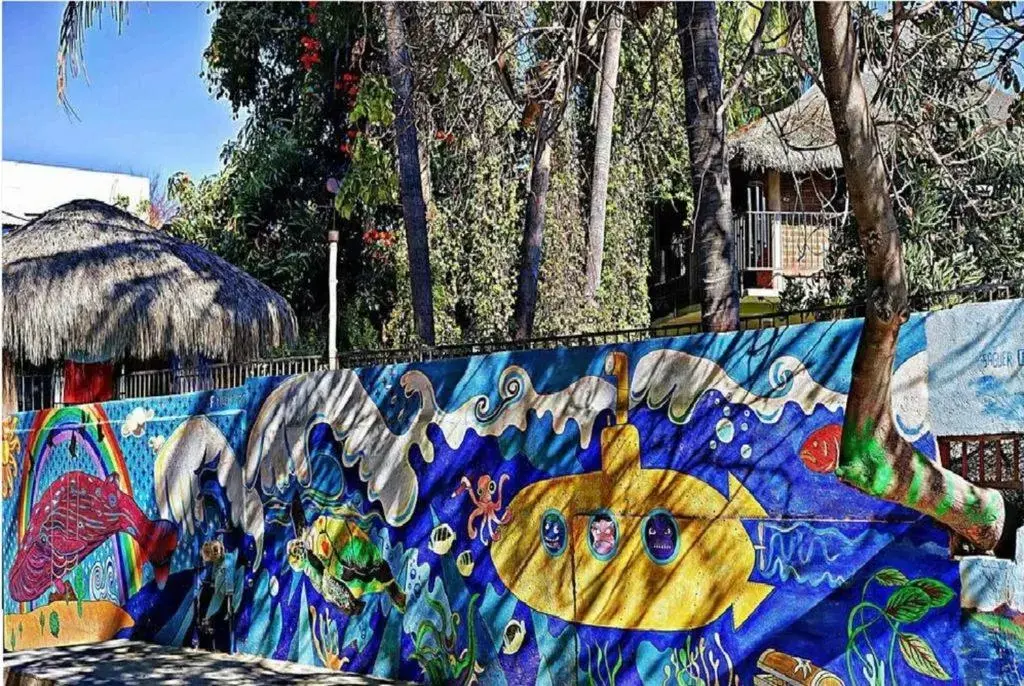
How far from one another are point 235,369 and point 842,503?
267 inches

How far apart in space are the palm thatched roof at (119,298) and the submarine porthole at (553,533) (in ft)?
21.6

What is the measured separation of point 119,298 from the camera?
43.2ft

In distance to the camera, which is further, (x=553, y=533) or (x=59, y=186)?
(x=59, y=186)

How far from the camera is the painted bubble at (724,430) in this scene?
693cm

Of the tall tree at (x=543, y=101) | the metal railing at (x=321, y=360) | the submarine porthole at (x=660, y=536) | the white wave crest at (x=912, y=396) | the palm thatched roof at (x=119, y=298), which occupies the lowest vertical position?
the submarine porthole at (x=660, y=536)

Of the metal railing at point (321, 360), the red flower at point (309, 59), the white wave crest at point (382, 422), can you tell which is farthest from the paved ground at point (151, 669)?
the red flower at point (309, 59)

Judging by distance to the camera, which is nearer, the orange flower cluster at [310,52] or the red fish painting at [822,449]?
the red fish painting at [822,449]

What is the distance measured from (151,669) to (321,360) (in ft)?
12.1

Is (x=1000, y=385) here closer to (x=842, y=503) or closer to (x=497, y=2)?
(x=842, y=503)

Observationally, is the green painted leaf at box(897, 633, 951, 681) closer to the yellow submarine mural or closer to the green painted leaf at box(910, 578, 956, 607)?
the green painted leaf at box(910, 578, 956, 607)

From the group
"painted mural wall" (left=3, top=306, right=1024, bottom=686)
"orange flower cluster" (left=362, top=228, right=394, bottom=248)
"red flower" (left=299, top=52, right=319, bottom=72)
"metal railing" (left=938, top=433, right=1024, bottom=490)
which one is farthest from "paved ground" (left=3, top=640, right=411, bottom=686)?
"red flower" (left=299, top=52, right=319, bottom=72)

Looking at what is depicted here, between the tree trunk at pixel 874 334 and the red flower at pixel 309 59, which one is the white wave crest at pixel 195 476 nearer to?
the tree trunk at pixel 874 334

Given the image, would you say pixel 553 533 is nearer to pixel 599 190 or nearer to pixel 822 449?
pixel 822 449

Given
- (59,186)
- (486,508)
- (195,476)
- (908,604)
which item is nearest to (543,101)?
(486,508)
